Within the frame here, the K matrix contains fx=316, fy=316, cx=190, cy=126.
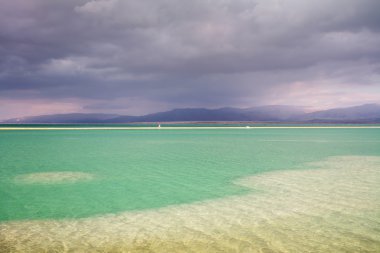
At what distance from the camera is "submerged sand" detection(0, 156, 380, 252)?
595 centimetres

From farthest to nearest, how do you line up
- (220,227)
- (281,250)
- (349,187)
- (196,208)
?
1. (349,187)
2. (196,208)
3. (220,227)
4. (281,250)

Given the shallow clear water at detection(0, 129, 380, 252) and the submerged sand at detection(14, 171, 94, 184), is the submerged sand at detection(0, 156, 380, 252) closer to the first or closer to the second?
the shallow clear water at detection(0, 129, 380, 252)

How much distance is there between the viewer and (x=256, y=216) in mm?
8031

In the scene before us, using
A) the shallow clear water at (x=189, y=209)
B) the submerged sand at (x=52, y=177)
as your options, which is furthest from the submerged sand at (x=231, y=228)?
the submerged sand at (x=52, y=177)

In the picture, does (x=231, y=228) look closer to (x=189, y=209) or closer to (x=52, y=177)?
(x=189, y=209)

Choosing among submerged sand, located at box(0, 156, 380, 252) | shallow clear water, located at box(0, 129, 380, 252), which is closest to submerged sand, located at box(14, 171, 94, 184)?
shallow clear water, located at box(0, 129, 380, 252)

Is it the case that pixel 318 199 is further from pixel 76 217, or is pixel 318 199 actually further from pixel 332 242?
pixel 76 217

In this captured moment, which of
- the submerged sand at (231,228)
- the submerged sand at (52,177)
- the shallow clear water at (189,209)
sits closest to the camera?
the submerged sand at (231,228)

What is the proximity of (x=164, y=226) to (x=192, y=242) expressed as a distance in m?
1.28

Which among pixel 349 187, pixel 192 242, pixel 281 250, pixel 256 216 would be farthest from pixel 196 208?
pixel 349 187

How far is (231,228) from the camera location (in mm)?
7059

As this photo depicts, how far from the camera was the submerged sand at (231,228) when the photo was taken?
234 inches

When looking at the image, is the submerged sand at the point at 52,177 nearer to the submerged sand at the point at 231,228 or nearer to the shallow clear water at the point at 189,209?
the shallow clear water at the point at 189,209

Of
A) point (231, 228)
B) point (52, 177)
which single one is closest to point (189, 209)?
point (231, 228)
